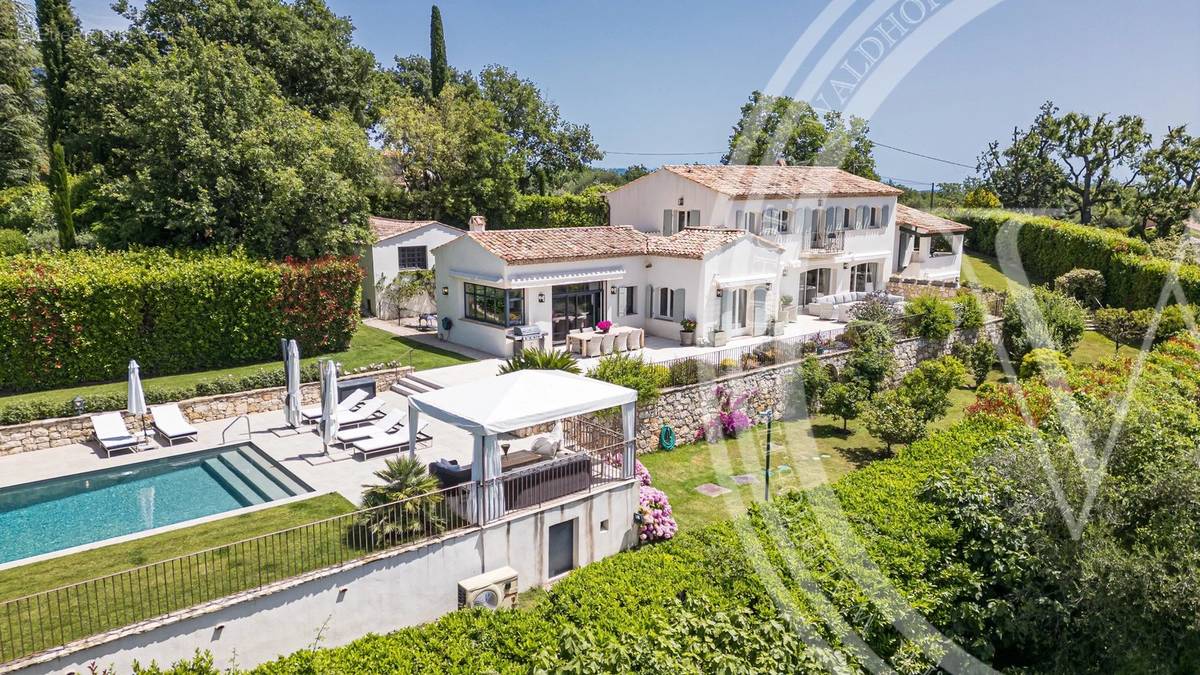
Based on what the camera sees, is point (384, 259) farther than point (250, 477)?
Yes

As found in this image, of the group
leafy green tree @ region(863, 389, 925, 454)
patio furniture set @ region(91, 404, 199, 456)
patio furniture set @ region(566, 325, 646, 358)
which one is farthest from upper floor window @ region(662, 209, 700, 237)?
patio furniture set @ region(91, 404, 199, 456)

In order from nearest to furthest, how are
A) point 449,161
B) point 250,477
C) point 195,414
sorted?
point 250,477 → point 195,414 → point 449,161

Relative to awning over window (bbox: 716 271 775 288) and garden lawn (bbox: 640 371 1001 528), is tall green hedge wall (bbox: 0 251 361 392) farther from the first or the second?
awning over window (bbox: 716 271 775 288)

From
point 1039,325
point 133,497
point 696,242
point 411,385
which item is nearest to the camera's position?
point 133,497

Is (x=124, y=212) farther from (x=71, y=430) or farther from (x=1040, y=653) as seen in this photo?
(x=1040, y=653)

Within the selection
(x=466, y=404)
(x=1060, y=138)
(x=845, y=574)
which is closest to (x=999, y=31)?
(x=845, y=574)

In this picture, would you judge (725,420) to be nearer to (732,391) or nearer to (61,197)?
(732,391)

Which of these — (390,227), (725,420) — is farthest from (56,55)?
(725,420)
